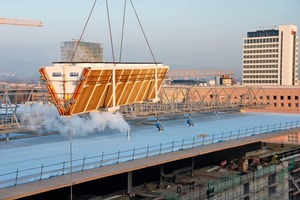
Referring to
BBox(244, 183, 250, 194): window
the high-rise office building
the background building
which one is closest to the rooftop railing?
BBox(244, 183, 250, 194): window

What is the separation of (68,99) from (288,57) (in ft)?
283

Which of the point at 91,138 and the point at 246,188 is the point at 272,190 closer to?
the point at 246,188

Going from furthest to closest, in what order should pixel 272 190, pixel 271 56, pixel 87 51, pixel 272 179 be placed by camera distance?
pixel 87 51, pixel 271 56, pixel 272 190, pixel 272 179

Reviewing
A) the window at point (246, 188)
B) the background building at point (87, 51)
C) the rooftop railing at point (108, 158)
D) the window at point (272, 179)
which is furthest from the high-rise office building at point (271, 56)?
the window at point (246, 188)

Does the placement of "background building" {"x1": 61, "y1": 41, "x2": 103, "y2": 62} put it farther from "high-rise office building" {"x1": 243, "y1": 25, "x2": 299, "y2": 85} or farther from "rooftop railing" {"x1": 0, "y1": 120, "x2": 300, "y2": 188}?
"rooftop railing" {"x1": 0, "y1": 120, "x2": 300, "y2": 188}

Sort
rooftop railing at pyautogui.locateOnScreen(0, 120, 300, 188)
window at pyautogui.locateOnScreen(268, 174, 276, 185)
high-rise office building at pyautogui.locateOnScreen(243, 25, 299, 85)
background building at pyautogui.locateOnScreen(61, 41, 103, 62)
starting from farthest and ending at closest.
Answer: background building at pyautogui.locateOnScreen(61, 41, 103, 62) < high-rise office building at pyautogui.locateOnScreen(243, 25, 299, 85) < window at pyautogui.locateOnScreen(268, 174, 276, 185) < rooftop railing at pyautogui.locateOnScreen(0, 120, 300, 188)

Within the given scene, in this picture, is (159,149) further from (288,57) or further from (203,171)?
(288,57)

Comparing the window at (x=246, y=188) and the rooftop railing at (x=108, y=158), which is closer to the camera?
the rooftop railing at (x=108, y=158)

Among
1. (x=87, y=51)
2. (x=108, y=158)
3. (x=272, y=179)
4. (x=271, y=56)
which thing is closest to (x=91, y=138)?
(x=108, y=158)

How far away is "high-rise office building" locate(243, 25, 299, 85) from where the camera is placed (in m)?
95.1

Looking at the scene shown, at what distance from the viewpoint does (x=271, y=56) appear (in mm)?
96500

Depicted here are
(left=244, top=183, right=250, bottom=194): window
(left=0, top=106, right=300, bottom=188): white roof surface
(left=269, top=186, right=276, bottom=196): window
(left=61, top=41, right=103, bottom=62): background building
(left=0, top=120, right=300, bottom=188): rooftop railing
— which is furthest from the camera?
(left=61, top=41, right=103, bottom=62): background building

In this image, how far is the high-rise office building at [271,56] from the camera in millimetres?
95062

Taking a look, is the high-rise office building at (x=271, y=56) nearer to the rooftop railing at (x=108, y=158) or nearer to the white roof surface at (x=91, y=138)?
the white roof surface at (x=91, y=138)
